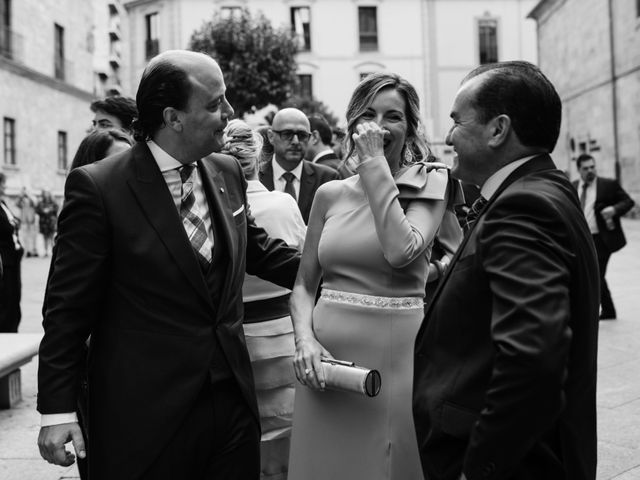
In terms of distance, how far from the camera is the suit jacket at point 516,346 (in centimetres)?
169

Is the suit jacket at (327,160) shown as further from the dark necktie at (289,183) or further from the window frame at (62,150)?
the window frame at (62,150)

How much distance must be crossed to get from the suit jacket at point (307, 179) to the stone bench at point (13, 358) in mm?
2042

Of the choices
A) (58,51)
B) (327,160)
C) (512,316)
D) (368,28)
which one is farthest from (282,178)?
(368,28)

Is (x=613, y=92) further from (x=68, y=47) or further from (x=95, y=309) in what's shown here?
(x=95, y=309)

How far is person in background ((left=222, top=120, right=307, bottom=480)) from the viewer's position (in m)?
3.64

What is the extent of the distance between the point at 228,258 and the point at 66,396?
2.10 feet

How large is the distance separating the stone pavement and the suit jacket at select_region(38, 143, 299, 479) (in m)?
2.31

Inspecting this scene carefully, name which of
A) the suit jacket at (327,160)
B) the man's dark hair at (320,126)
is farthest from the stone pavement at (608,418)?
the man's dark hair at (320,126)

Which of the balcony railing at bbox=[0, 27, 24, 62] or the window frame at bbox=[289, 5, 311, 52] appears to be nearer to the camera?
the balcony railing at bbox=[0, 27, 24, 62]

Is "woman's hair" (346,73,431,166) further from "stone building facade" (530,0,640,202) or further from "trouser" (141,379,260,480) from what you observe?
"stone building facade" (530,0,640,202)

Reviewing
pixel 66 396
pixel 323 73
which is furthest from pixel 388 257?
pixel 323 73

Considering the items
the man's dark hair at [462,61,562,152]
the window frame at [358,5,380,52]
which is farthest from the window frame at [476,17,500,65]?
the man's dark hair at [462,61,562,152]

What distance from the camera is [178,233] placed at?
2418 mm

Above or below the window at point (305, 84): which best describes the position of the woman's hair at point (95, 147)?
below
